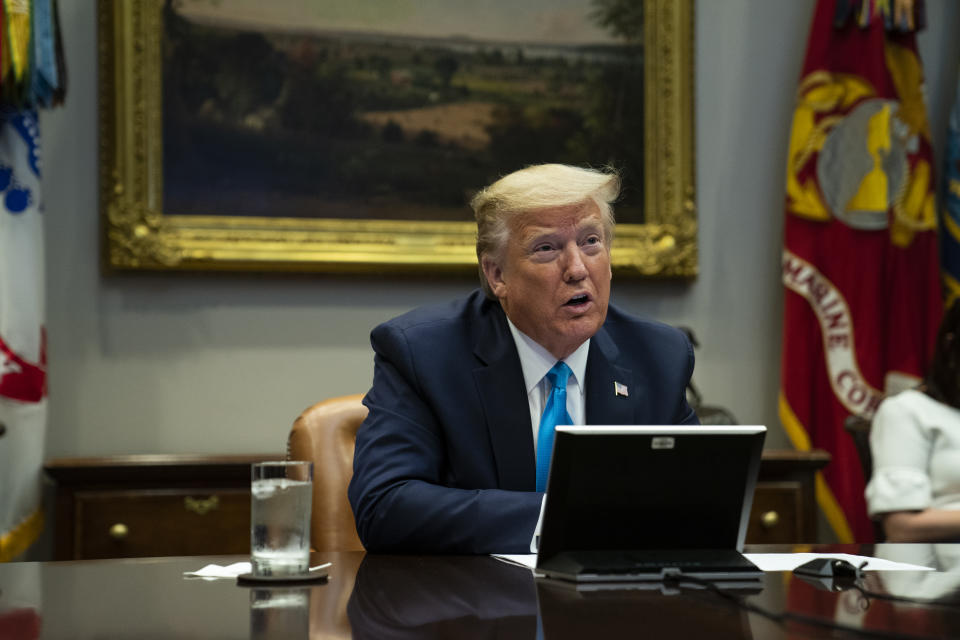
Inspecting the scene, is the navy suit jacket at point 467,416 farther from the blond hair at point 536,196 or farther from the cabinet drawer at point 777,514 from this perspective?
the cabinet drawer at point 777,514

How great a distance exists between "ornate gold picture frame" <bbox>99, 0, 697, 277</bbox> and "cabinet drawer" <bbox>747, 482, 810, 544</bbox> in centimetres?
91

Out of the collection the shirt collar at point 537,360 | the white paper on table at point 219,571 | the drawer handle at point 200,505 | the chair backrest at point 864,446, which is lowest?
the drawer handle at point 200,505

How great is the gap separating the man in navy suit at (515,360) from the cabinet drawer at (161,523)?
1389 mm

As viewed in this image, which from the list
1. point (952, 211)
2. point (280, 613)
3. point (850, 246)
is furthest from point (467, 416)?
point (952, 211)

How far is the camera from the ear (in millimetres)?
2234

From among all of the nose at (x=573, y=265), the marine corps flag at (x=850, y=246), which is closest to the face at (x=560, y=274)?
the nose at (x=573, y=265)

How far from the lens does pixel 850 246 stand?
13.5ft

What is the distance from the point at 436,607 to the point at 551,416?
867mm

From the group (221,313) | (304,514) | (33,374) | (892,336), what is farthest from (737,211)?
(304,514)

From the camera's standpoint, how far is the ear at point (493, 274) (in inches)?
88.0

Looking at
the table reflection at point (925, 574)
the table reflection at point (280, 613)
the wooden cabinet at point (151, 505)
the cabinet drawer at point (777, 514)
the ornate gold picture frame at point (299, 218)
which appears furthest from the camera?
the ornate gold picture frame at point (299, 218)

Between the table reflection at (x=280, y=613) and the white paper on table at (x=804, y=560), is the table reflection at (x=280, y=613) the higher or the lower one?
the higher one

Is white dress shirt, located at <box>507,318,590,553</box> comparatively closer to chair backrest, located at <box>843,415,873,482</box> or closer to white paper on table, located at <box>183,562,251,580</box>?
white paper on table, located at <box>183,562,251,580</box>

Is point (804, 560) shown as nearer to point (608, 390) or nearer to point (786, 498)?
point (608, 390)
